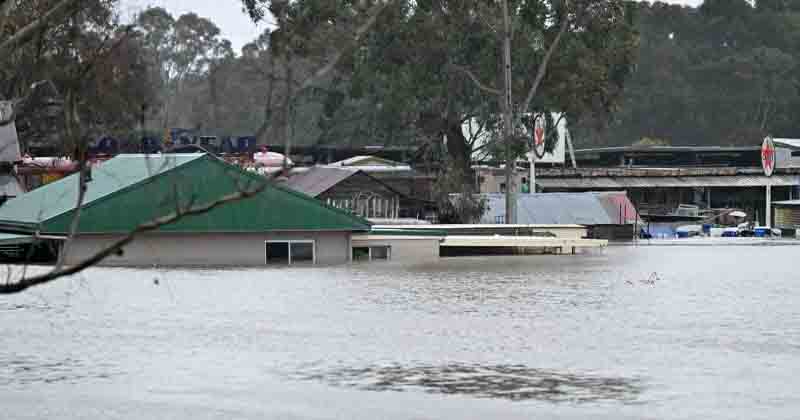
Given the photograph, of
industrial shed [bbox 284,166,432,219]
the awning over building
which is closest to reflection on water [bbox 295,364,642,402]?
industrial shed [bbox 284,166,432,219]

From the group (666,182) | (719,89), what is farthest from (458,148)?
(719,89)

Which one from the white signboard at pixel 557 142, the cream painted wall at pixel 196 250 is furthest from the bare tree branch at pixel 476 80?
the cream painted wall at pixel 196 250

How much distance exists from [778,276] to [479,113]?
1298 inches

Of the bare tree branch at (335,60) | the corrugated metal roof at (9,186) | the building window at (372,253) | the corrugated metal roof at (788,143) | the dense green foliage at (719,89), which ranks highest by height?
the dense green foliage at (719,89)

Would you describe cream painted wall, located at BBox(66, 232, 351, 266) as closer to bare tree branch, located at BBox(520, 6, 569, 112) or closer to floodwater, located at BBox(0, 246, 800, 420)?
floodwater, located at BBox(0, 246, 800, 420)

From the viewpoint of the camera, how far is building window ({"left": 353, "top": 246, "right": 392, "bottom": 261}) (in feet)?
158

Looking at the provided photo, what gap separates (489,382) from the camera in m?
20.1

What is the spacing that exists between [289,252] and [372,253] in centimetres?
372

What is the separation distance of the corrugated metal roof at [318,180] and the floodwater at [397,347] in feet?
50.0

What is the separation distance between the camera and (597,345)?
81.1ft

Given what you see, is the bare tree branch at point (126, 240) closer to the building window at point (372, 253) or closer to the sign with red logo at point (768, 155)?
the building window at point (372, 253)

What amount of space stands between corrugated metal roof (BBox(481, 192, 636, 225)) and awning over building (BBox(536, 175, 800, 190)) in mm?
14225

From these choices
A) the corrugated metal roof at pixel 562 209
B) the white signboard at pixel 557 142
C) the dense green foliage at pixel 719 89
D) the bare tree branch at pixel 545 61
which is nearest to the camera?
the corrugated metal roof at pixel 562 209

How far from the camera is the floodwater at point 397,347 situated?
59.9 feet
